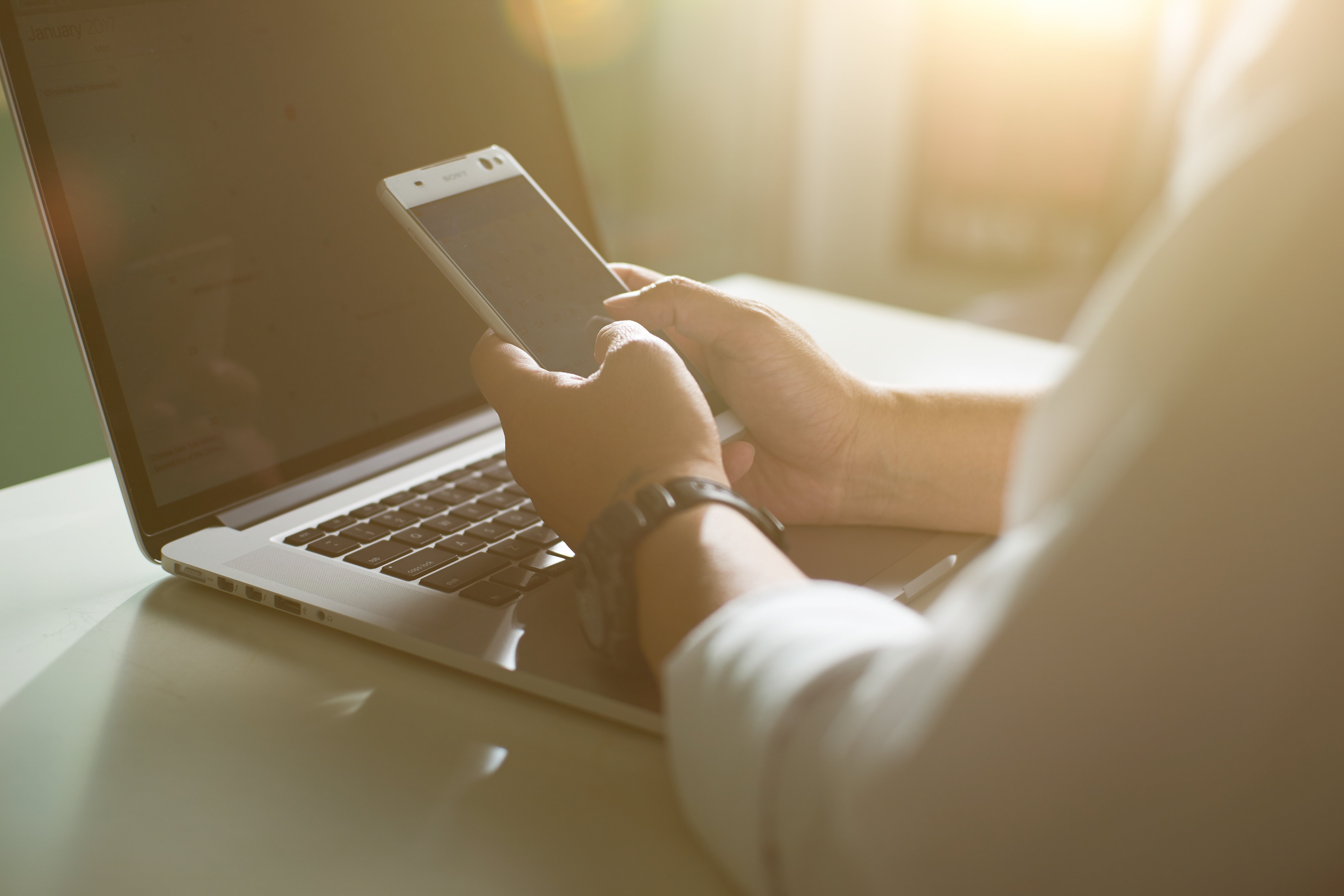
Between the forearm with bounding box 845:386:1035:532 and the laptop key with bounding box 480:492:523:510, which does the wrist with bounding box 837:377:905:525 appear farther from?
the laptop key with bounding box 480:492:523:510

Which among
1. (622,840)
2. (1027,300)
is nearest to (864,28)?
(1027,300)

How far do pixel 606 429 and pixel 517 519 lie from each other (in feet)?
0.47

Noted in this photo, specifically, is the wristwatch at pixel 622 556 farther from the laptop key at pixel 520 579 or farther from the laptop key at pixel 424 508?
the laptop key at pixel 424 508

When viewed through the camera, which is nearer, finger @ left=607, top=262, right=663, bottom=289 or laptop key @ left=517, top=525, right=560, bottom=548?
laptop key @ left=517, top=525, right=560, bottom=548

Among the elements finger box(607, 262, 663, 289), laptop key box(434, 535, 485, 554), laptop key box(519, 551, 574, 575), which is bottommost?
laptop key box(519, 551, 574, 575)

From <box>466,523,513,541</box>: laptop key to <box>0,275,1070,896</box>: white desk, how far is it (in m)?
0.11

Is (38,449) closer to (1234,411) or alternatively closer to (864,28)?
(1234,411)

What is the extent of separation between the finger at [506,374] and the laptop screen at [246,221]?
17 cm

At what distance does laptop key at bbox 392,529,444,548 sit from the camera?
2.06 feet

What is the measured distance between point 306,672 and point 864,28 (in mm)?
2700

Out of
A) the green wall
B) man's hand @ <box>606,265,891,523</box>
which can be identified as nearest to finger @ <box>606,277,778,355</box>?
man's hand @ <box>606,265,891,523</box>

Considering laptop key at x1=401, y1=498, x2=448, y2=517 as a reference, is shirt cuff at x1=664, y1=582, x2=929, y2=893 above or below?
above

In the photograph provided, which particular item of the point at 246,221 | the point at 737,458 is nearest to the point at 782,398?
the point at 737,458

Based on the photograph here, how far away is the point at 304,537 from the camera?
0.64m
